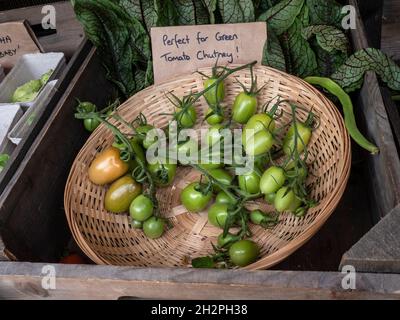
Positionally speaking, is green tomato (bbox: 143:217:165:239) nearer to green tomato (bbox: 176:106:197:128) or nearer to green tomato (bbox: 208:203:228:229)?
green tomato (bbox: 208:203:228:229)

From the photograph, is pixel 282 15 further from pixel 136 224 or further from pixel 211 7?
pixel 136 224

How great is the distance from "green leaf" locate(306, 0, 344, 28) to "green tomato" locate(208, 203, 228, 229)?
47 centimetres

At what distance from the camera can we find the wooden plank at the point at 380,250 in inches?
22.3

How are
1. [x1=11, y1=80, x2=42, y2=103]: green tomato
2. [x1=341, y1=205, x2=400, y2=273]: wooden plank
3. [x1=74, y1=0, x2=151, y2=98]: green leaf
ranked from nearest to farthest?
[x1=341, y1=205, x2=400, y2=273]: wooden plank
[x1=74, y1=0, x2=151, y2=98]: green leaf
[x1=11, y1=80, x2=42, y2=103]: green tomato

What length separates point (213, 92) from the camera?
0.95 metres

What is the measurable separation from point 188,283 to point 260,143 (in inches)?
13.3

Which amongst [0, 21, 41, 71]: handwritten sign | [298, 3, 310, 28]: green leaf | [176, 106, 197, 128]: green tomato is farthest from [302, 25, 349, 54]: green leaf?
[0, 21, 41, 71]: handwritten sign

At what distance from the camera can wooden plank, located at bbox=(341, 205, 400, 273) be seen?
0.57 metres

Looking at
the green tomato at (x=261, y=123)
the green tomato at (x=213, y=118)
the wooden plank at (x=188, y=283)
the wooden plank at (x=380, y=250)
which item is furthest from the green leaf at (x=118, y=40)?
the wooden plank at (x=380, y=250)

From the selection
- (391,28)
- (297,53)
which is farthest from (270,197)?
(391,28)

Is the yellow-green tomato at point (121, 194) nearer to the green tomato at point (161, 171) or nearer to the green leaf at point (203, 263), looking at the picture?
the green tomato at point (161, 171)

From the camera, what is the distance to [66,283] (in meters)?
0.66

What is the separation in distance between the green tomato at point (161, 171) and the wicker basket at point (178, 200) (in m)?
0.06

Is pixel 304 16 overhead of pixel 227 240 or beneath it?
overhead
